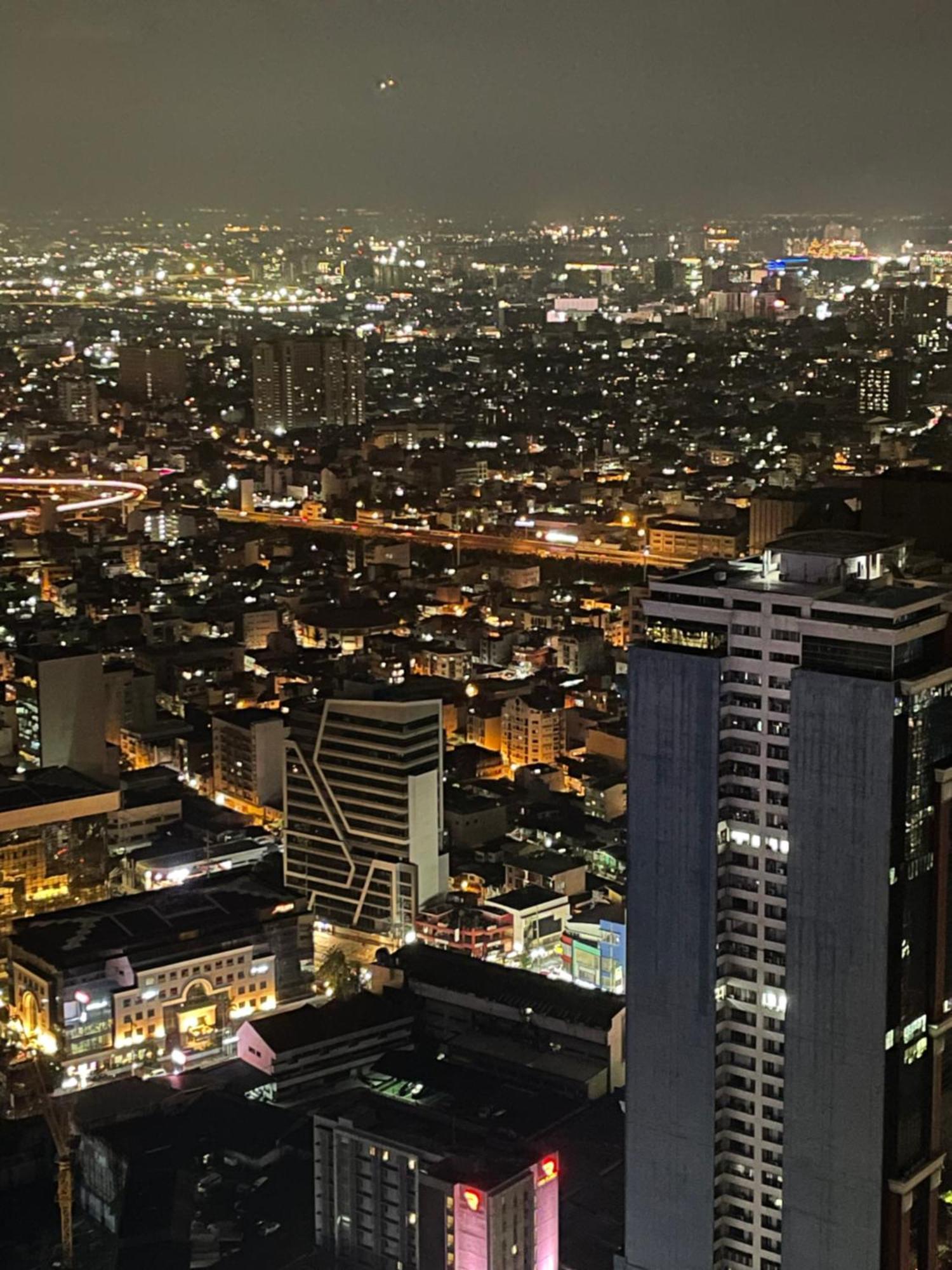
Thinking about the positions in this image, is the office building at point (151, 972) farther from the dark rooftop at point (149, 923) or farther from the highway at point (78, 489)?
the highway at point (78, 489)

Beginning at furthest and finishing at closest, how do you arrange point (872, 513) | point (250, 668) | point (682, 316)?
point (682, 316), point (250, 668), point (872, 513)

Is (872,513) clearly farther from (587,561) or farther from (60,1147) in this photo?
(587,561)

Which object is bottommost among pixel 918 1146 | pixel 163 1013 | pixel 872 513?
pixel 163 1013

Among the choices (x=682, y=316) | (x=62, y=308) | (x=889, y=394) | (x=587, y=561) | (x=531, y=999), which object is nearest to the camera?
(x=531, y=999)

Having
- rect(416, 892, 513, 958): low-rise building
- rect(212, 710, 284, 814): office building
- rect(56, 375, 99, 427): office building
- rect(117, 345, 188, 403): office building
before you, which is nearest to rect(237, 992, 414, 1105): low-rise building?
rect(416, 892, 513, 958): low-rise building

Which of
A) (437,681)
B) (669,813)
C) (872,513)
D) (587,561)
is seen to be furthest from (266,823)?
(587,561)

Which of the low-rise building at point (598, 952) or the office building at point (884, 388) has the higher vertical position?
the office building at point (884, 388)

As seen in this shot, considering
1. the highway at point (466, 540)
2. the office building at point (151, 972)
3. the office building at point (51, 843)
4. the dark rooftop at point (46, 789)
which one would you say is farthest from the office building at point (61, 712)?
the highway at point (466, 540)
